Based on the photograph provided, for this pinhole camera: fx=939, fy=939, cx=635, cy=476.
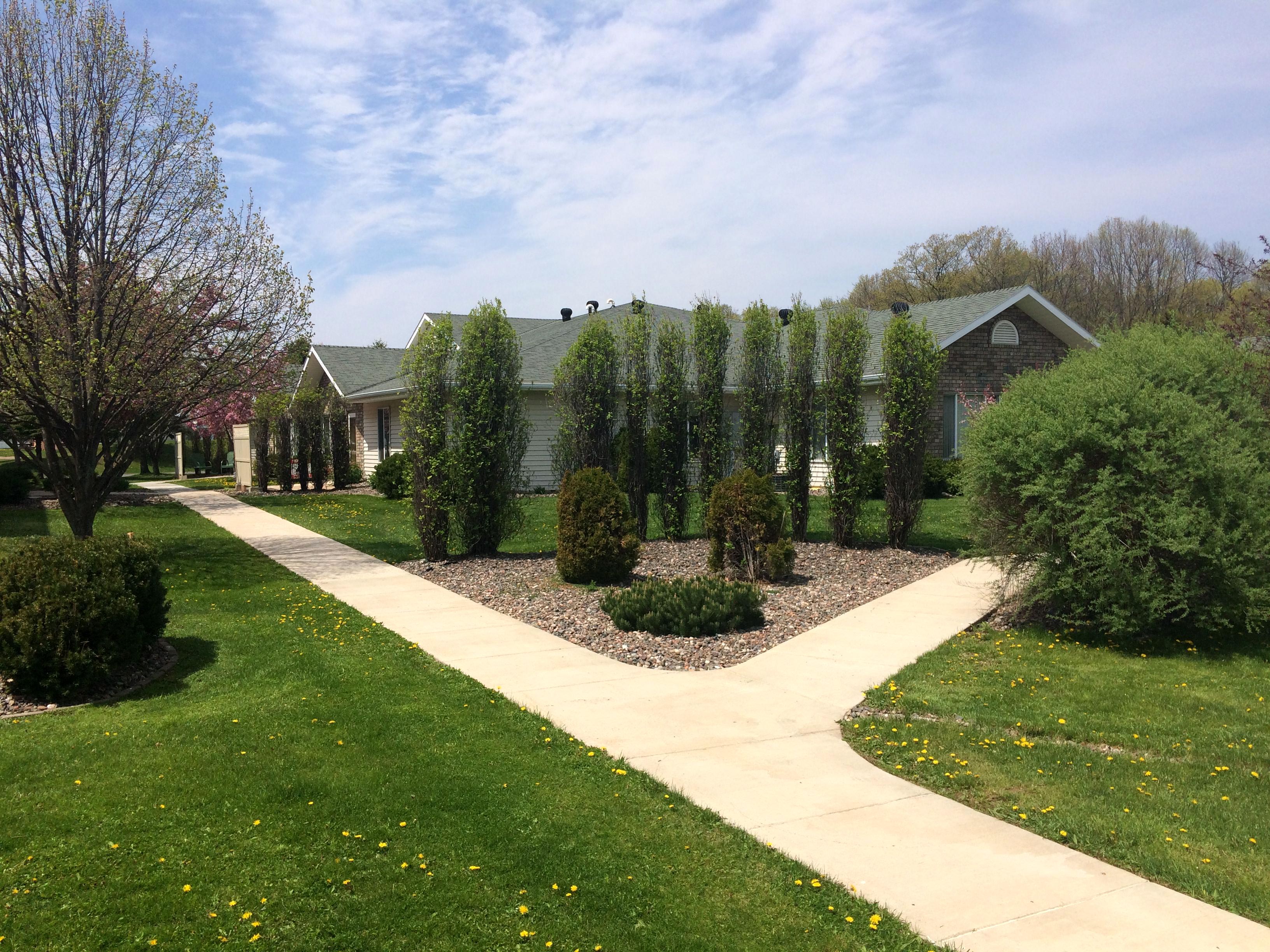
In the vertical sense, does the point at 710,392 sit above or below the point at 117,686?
above

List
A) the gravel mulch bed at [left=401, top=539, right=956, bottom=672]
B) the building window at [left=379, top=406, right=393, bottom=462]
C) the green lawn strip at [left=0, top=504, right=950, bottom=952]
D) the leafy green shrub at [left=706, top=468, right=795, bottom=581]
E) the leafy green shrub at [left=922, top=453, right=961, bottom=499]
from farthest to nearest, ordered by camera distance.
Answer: the building window at [left=379, top=406, right=393, bottom=462], the leafy green shrub at [left=922, top=453, right=961, bottom=499], the leafy green shrub at [left=706, top=468, right=795, bottom=581], the gravel mulch bed at [left=401, top=539, right=956, bottom=672], the green lawn strip at [left=0, top=504, right=950, bottom=952]

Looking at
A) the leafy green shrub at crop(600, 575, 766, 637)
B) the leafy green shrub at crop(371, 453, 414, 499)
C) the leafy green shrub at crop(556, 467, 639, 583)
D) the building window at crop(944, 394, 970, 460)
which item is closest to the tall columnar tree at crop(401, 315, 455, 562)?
the leafy green shrub at crop(556, 467, 639, 583)

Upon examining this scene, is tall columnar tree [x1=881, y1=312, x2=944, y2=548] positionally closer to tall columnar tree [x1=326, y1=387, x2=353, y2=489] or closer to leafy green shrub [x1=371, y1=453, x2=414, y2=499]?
leafy green shrub [x1=371, y1=453, x2=414, y2=499]

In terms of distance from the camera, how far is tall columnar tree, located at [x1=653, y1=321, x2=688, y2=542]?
14008 mm

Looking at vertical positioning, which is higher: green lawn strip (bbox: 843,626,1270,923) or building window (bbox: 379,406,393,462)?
building window (bbox: 379,406,393,462)

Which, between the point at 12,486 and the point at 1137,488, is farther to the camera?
the point at 12,486

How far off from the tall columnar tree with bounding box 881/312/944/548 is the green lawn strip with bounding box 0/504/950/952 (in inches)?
316

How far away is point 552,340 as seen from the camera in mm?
24750

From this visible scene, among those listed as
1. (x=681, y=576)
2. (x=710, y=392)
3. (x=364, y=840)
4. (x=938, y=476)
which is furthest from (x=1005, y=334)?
(x=364, y=840)

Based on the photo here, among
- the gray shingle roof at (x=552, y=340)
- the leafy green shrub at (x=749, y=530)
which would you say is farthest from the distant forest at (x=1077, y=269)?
the leafy green shrub at (x=749, y=530)

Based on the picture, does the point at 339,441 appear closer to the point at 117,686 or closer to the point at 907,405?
the point at 907,405

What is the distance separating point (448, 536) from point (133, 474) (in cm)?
3510

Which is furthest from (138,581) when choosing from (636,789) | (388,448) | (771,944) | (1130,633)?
(388,448)

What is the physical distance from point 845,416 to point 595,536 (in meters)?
4.37
